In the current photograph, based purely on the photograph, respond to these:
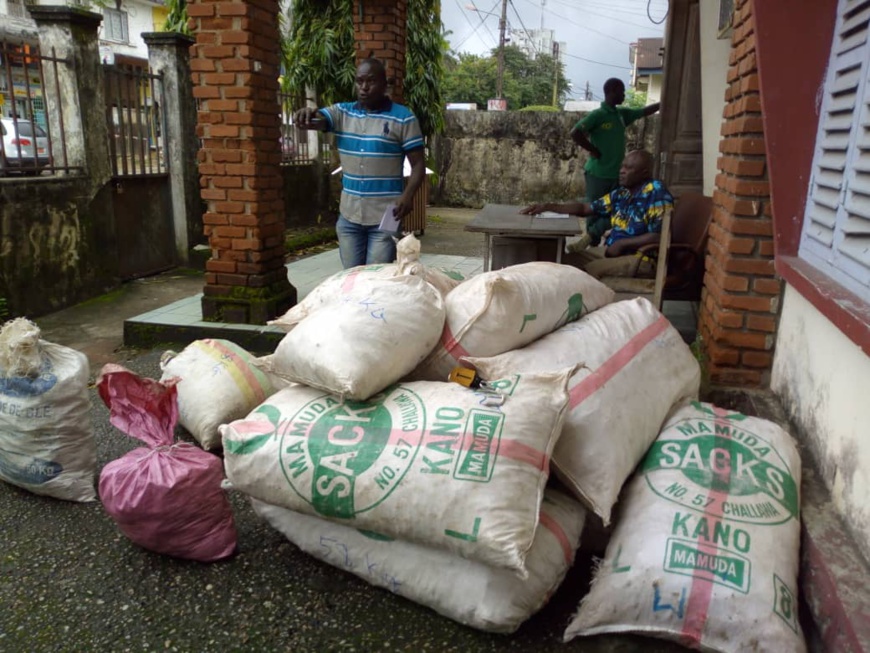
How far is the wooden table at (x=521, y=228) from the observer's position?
12.8ft

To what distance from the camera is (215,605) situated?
2.00 metres

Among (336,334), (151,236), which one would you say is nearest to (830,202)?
(336,334)

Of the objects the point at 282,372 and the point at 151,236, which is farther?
the point at 151,236

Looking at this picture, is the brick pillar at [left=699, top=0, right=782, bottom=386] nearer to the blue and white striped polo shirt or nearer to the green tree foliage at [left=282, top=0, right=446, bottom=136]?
the blue and white striped polo shirt

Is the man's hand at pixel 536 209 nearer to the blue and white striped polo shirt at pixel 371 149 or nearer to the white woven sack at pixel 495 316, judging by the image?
the blue and white striped polo shirt at pixel 371 149

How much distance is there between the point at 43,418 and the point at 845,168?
293 centimetres

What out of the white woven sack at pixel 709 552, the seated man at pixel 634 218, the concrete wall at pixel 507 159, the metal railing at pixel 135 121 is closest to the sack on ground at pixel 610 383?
the white woven sack at pixel 709 552

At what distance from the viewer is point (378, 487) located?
1.84m

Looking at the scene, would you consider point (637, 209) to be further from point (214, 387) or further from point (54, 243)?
point (54, 243)

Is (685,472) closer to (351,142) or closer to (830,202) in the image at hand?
(830,202)

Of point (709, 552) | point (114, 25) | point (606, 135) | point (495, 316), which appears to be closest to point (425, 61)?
point (606, 135)

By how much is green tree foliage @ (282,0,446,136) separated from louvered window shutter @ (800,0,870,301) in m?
6.82

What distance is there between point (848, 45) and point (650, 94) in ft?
102

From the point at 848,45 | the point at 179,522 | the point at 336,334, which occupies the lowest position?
the point at 179,522
